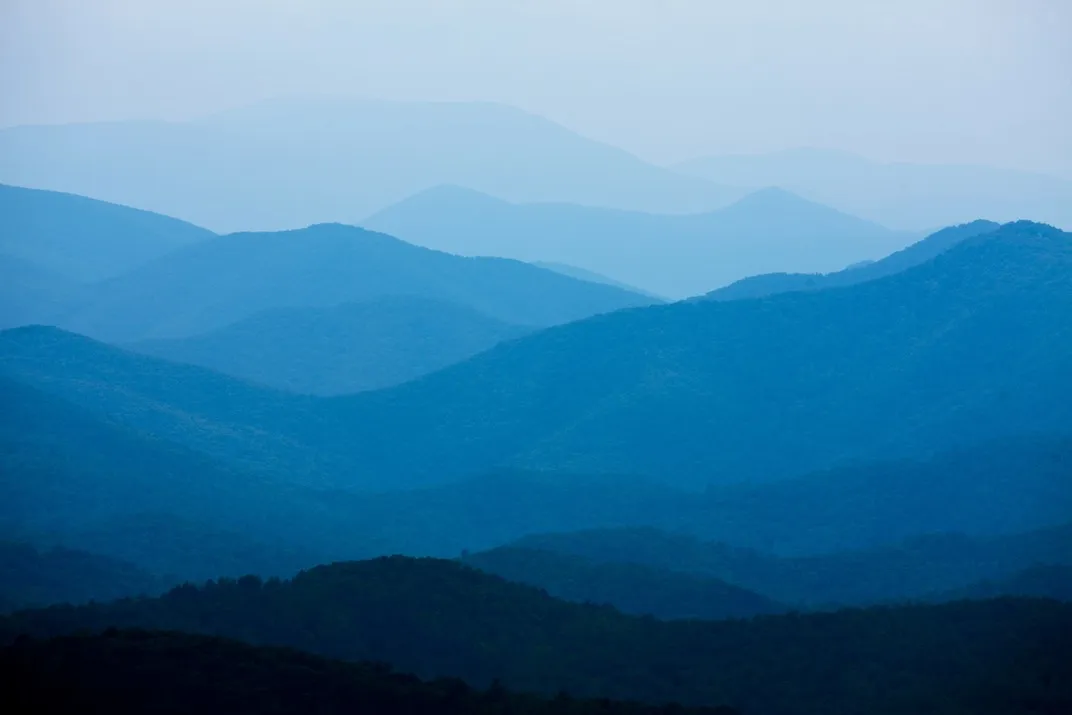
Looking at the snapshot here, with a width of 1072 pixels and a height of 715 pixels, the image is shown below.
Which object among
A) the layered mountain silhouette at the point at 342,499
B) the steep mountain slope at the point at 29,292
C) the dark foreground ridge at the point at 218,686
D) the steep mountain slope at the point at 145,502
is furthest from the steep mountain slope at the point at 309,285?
the dark foreground ridge at the point at 218,686

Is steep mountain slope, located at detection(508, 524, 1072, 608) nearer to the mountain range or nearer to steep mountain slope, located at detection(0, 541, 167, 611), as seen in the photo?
the mountain range

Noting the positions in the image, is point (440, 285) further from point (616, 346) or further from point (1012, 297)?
point (1012, 297)

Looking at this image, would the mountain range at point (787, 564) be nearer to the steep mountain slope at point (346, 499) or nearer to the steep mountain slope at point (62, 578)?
the steep mountain slope at point (346, 499)

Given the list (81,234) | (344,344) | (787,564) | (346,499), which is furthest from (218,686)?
(81,234)

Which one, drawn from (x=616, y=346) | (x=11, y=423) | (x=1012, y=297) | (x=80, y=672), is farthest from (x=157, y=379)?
(x=80, y=672)

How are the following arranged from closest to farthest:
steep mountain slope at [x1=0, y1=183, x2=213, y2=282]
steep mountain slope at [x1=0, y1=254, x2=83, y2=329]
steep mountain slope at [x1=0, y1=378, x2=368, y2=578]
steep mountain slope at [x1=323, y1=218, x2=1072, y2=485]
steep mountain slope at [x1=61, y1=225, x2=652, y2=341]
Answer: steep mountain slope at [x1=0, y1=378, x2=368, y2=578] → steep mountain slope at [x1=323, y1=218, x2=1072, y2=485] → steep mountain slope at [x1=61, y1=225, x2=652, y2=341] → steep mountain slope at [x1=0, y1=254, x2=83, y2=329] → steep mountain slope at [x1=0, y1=183, x2=213, y2=282]

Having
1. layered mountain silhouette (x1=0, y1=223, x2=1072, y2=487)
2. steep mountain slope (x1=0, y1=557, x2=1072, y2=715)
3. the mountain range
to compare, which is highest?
layered mountain silhouette (x1=0, y1=223, x2=1072, y2=487)

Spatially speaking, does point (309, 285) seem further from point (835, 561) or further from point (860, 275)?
point (835, 561)

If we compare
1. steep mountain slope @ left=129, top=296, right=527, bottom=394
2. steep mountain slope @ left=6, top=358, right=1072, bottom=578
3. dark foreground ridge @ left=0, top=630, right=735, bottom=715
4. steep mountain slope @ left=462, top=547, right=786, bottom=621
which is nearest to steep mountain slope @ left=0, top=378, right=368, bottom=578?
steep mountain slope @ left=6, top=358, right=1072, bottom=578
